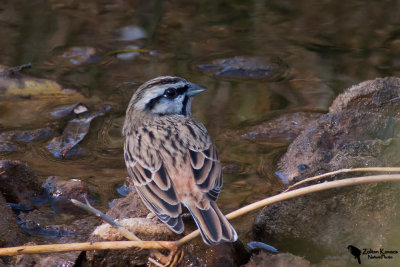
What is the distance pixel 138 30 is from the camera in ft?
37.3

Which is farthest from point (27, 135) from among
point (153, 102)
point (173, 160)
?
point (173, 160)

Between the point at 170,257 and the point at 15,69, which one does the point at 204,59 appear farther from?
the point at 170,257

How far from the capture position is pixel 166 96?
6.48 metres

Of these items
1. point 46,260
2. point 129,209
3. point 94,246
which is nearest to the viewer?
point 94,246

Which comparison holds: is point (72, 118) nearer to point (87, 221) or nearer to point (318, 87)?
point (87, 221)

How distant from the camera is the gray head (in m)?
6.37

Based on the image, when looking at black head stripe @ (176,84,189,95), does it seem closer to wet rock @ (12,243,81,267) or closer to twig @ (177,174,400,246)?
wet rock @ (12,243,81,267)

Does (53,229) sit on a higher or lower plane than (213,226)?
lower

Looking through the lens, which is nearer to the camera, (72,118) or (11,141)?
(11,141)

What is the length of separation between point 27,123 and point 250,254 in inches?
157

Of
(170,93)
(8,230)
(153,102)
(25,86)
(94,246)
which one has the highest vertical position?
(170,93)

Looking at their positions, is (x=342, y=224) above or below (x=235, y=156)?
above

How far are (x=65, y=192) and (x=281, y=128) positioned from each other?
109 inches

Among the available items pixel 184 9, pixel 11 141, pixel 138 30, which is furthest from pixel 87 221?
pixel 184 9
